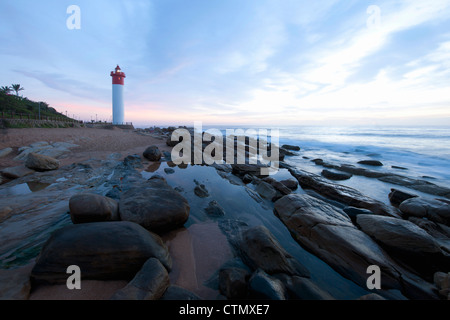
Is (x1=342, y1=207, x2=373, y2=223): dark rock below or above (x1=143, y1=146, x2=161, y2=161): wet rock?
below

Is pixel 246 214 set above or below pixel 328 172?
below

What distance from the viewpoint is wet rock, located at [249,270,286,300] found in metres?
1.99

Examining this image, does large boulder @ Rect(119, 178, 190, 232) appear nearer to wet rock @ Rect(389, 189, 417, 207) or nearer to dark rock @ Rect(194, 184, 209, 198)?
dark rock @ Rect(194, 184, 209, 198)

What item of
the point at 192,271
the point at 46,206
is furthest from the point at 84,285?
the point at 46,206

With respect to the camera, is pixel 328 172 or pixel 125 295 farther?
pixel 328 172

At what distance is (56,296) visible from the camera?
195 centimetres

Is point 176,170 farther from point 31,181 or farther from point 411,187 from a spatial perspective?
point 411,187

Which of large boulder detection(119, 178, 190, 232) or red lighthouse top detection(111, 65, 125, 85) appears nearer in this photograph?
large boulder detection(119, 178, 190, 232)

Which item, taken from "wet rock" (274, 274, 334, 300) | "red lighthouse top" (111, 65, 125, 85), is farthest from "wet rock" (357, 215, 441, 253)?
"red lighthouse top" (111, 65, 125, 85)

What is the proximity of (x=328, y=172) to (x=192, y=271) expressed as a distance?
872 centimetres

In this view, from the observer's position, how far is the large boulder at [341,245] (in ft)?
8.15

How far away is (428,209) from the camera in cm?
440

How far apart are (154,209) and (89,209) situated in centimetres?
104

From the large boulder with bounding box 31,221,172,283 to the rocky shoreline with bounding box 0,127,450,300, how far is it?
0.01 meters
